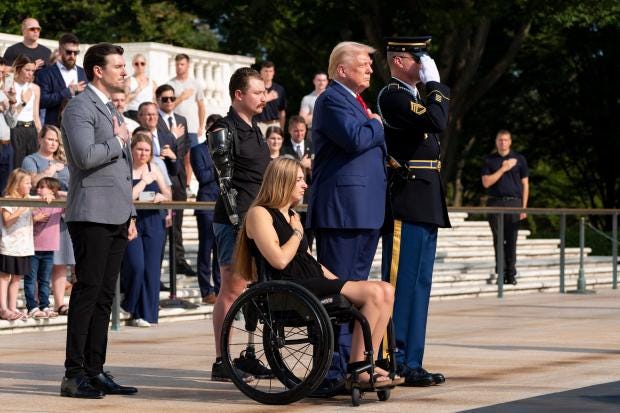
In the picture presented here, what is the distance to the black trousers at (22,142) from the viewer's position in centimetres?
1623

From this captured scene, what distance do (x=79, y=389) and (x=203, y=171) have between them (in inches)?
268

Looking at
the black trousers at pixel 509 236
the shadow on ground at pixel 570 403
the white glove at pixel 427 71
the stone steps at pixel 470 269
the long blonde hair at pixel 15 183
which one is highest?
the white glove at pixel 427 71

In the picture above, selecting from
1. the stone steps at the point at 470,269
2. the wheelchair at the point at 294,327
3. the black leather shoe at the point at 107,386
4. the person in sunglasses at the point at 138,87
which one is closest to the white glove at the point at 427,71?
the wheelchair at the point at 294,327

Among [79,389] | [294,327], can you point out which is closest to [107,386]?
[79,389]

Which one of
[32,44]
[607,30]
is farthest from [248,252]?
[607,30]

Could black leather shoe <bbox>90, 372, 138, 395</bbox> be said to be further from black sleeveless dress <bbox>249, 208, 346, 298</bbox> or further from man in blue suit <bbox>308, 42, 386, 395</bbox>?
man in blue suit <bbox>308, 42, 386, 395</bbox>

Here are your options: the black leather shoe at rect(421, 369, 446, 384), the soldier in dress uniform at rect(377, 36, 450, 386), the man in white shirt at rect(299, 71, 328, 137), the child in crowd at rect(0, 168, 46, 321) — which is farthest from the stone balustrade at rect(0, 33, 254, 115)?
the black leather shoe at rect(421, 369, 446, 384)

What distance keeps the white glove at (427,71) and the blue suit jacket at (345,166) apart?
19.9 inches

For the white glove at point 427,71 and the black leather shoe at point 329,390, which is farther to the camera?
the white glove at point 427,71

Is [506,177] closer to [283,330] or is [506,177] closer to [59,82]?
[59,82]

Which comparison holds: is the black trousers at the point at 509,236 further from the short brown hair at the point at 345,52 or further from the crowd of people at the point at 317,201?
the short brown hair at the point at 345,52

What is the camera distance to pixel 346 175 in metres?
8.95

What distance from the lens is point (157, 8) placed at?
41938mm

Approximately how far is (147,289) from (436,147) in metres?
5.15
